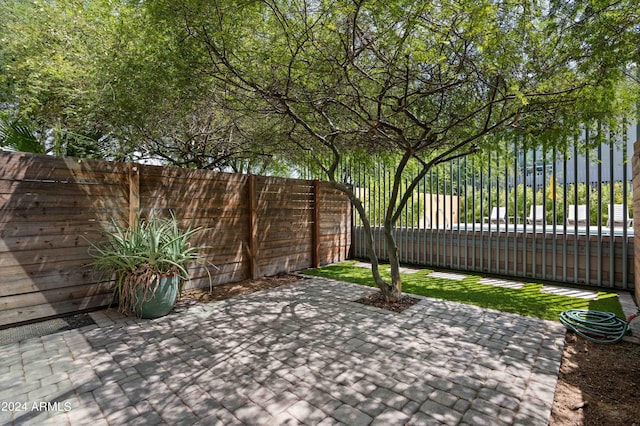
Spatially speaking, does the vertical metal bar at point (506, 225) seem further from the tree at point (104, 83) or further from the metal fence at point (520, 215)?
the tree at point (104, 83)

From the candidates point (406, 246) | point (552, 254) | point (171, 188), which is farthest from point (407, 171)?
point (171, 188)

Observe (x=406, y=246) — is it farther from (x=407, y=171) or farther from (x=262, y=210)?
(x=262, y=210)

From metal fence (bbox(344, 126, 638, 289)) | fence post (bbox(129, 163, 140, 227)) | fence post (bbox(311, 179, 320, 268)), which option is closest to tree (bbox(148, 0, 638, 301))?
metal fence (bbox(344, 126, 638, 289))

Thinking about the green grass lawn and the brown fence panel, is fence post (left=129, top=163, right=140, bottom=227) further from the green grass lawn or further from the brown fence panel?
the green grass lawn

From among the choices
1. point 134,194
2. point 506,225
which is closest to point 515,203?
point 506,225

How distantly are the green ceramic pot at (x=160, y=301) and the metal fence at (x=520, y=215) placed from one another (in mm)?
4921

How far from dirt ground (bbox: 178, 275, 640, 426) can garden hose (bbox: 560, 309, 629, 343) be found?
10 cm

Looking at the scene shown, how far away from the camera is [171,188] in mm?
4543

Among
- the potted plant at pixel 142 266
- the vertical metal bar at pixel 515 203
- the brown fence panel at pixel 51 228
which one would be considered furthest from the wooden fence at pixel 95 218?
the vertical metal bar at pixel 515 203

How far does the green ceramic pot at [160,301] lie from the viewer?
3.56 m

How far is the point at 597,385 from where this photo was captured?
7.41 ft

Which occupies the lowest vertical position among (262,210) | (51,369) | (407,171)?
(51,369)

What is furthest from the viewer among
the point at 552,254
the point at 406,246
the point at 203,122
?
the point at 406,246

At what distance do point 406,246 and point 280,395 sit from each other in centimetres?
550
